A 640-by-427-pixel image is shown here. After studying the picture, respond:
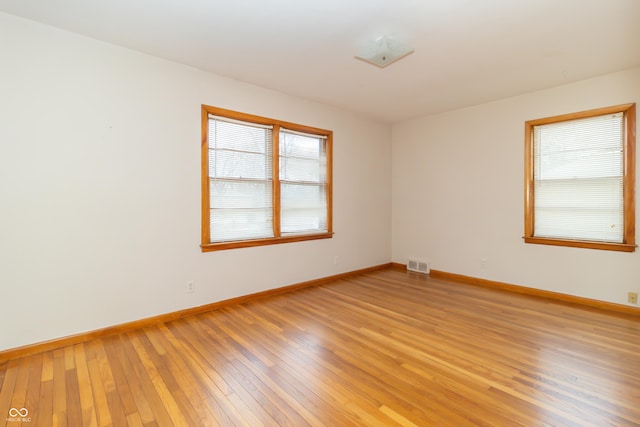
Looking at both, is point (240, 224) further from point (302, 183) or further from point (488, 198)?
point (488, 198)

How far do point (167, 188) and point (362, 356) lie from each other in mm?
2496

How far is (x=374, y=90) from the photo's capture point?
3.81 meters

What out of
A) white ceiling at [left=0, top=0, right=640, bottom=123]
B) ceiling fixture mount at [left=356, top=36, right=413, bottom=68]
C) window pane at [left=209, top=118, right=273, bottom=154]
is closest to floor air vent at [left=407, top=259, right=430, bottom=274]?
white ceiling at [left=0, top=0, right=640, bottom=123]

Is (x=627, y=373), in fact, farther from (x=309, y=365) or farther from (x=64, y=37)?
(x=64, y=37)

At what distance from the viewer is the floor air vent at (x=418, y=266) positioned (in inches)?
197

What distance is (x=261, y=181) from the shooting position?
384cm

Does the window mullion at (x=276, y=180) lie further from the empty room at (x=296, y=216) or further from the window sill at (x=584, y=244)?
the window sill at (x=584, y=244)

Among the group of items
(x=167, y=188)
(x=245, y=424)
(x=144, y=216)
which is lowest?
(x=245, y=424)

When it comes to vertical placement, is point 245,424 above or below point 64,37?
below

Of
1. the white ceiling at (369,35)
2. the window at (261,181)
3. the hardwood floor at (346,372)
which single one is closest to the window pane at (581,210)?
the hardwood floor at (346,372)

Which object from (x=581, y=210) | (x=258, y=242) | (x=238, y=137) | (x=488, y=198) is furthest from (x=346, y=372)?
(x=581, y=210)

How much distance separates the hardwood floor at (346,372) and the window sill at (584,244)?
0.73m

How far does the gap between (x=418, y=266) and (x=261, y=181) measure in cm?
310

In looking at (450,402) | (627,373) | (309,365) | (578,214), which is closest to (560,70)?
(578,214)
